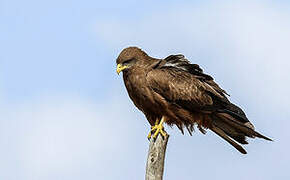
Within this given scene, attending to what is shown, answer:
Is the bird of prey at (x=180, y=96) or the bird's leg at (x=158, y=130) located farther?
the bird of prey at (x=180, y=96)

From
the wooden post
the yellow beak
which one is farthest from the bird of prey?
the wooden post

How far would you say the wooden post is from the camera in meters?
8.16

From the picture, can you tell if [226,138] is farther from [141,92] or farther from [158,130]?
[141,92]

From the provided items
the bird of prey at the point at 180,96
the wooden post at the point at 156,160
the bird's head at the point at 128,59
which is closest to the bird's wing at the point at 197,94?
the bird of prey at the point at 180,96

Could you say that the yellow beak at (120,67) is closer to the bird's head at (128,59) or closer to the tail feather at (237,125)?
the bird's head at (128,59)

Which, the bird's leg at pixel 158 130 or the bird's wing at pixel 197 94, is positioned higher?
the bird's wing at pixel 197 94

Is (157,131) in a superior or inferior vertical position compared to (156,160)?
superior

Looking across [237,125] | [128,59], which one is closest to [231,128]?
[237,125]

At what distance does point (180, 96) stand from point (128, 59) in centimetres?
105

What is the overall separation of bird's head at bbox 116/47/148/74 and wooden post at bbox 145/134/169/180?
67.1 inches

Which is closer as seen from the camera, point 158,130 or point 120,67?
point 158,130

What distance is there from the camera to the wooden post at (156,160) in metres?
8.16

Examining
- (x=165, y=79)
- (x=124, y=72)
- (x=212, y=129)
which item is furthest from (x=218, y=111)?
(x=124, y=72)

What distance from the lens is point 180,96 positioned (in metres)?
9.56
